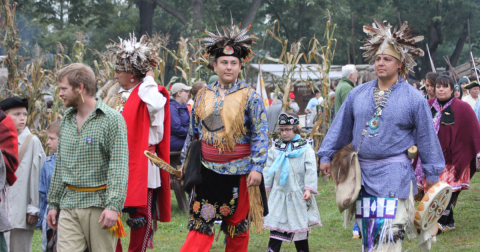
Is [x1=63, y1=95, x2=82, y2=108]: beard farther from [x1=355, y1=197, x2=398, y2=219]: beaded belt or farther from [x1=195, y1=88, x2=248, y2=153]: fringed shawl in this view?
[x1=355, y1=197, x2=398, y2=219]: beaded belt

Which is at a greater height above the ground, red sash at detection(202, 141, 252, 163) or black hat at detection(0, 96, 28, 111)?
black hat at detection(0, 96, 28, 111)

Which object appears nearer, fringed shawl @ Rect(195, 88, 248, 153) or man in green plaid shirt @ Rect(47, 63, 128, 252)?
man in green plaid shirt @ Rect(47, 63, 128, 252)

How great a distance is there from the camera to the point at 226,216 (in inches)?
188

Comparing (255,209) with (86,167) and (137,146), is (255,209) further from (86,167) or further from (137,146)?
(86,167)

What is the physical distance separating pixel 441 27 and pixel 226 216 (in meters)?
28.9

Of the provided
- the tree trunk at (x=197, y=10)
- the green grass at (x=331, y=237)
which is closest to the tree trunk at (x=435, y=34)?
the tree trunk at (x=197, y=10)

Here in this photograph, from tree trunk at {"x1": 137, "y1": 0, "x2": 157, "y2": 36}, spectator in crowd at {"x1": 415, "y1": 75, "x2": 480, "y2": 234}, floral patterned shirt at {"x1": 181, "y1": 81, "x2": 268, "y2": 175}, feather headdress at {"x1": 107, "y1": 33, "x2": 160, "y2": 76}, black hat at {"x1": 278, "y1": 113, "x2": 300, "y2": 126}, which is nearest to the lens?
floral patterned shirt at {"x1": 181, "y1": 81, "x2": 268, "y2": 175}

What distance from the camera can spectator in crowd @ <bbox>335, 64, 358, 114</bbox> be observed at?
8.71 metres

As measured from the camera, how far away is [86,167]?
3.82 metres

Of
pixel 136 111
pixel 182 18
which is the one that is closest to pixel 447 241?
pixel 136 111

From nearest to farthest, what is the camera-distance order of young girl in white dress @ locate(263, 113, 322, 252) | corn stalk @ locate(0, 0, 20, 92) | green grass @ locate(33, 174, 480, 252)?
young girl in white dress @ locate(263, 113, 322, 252) < green grass @ locate(33, 174, 480, 252) < corn stalk @ locate(0, 0, 20, 92)

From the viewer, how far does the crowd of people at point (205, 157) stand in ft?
12.6

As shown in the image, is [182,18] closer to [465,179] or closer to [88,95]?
[465,179]

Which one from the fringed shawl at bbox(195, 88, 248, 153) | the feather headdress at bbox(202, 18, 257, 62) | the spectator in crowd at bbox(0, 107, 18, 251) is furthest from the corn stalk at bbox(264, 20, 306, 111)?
the spectator in crowd at bbox(0, 107, 18, 251)
